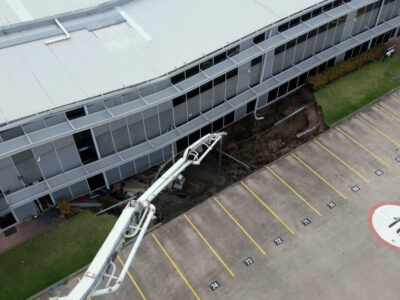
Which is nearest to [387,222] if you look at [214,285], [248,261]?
[248,261]

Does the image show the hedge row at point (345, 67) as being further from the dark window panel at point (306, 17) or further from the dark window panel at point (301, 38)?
the dark window panel at point (306, 17)

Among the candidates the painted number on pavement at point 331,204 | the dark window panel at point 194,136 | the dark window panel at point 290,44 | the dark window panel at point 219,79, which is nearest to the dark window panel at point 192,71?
the dark window panel at point 219,79

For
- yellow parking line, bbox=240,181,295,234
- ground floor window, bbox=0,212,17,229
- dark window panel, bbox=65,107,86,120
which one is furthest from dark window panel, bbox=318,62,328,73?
ground floor window, bbox=0,212,17,229

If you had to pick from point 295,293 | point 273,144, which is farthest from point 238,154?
point 295,293

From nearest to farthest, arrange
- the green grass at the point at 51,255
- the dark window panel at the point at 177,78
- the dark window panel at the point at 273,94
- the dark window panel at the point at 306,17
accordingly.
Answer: the green grass at the point at 51,255 < the dark window panel at the point at 177,78 < the dark window panel at the point at 306,17 < the dark window panel at the point at 273,94

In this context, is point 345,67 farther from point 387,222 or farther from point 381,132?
point 387,222

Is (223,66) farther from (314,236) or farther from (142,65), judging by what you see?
(314,236)
